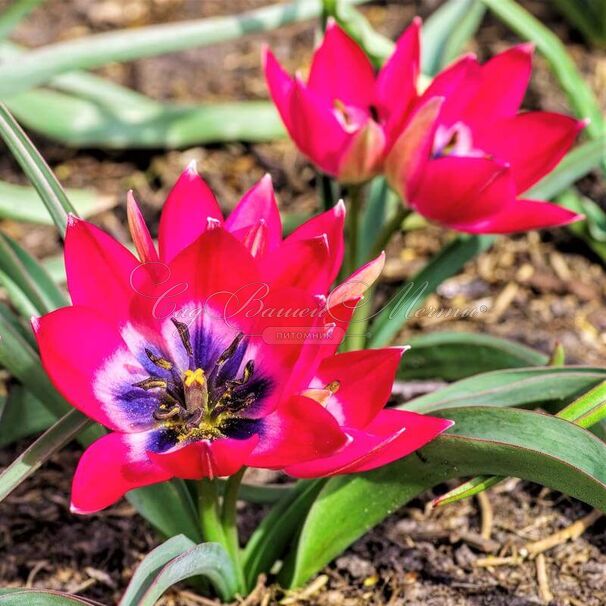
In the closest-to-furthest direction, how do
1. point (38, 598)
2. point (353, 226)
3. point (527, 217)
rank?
point (38, 598) → point (527, 217) → point (353, 226)

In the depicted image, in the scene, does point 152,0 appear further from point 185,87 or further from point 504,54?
point 504,54

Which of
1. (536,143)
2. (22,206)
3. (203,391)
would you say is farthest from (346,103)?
(22,206)

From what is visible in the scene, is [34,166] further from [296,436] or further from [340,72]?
[340,72]

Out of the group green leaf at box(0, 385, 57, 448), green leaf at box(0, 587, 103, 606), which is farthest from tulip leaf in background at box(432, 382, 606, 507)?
green leaf at box(0, 385, 57, 448)

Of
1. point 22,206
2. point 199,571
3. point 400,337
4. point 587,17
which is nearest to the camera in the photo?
point 199,571

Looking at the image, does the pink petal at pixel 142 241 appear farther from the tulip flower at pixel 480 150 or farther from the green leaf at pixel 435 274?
the green leaf at pixel 435 274
